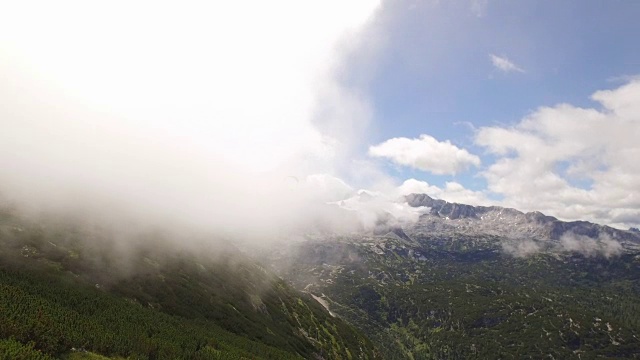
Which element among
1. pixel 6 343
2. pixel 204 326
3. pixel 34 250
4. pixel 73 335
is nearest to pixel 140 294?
pixel 204 326

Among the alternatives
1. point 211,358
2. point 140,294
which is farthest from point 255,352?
point 140,294

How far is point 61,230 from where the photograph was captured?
18588 cm

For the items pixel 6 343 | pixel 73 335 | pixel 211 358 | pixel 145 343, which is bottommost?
pixel 211 358

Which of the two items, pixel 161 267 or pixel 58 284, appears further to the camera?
pixel 161 267

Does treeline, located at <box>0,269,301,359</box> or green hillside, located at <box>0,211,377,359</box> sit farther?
green hillside, located at <box>0,211,377,359</box>

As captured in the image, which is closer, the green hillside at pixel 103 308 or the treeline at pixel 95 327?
the treeline at pixel 95 327

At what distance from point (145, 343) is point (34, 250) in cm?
9316

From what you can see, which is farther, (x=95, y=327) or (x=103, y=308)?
(x=103, y=308)

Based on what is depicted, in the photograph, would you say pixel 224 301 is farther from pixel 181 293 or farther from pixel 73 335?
pixel 73 335

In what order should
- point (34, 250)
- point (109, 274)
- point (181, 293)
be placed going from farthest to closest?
point (181, 293)
point (109, 274)
point (34, 250)

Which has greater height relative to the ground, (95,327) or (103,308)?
(95,327)

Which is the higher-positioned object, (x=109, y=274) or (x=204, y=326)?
(x=109, y=274)

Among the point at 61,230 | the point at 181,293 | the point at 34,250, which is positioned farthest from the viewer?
the point at 61,230

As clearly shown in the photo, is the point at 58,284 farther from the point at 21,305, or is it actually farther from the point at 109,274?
the point at 21,305
